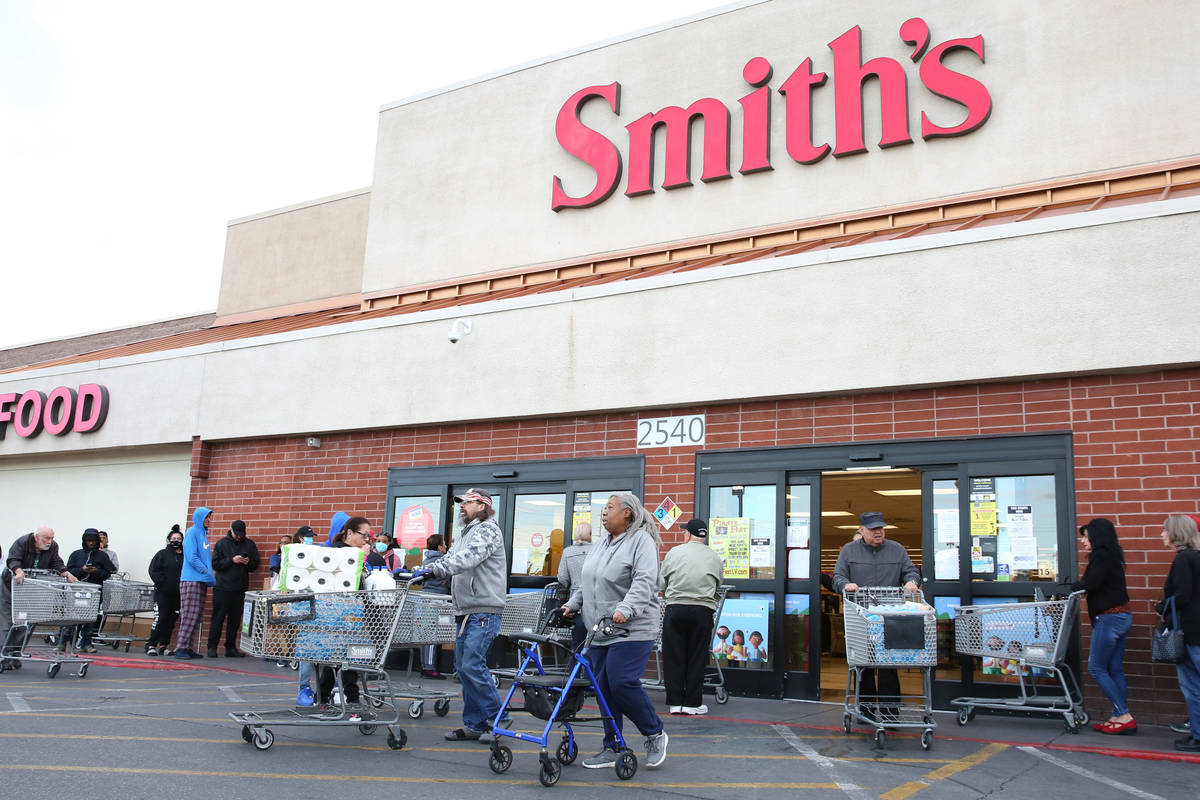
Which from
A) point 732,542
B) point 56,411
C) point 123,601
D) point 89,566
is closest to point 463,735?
point 732,542

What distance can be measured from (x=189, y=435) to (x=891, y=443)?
1143 cm

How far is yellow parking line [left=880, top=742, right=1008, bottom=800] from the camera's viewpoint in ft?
19.6

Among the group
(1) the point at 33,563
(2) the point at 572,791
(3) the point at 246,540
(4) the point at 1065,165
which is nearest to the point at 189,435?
(3) the point at 246,540

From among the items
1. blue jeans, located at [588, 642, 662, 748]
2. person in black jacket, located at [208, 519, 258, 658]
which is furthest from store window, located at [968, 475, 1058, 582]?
person in black jacket, located at [208, 519, 258, 658]

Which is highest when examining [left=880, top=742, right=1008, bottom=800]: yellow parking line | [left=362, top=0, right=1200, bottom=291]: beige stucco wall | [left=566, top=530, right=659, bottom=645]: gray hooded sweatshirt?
[left=362, top=0, right=1200, bottom=291]: beige stucco wall

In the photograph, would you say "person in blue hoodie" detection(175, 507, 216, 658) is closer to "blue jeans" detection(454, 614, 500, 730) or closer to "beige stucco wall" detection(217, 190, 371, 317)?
"beige stucco wall" detection(217, 190, 371, 317)

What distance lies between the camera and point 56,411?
17969 millimetres

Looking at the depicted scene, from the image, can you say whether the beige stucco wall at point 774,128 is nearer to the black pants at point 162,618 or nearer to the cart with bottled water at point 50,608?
the black pants at point 162,618

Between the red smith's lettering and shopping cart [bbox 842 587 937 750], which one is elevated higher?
the red smith's lettering

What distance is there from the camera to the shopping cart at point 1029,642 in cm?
830

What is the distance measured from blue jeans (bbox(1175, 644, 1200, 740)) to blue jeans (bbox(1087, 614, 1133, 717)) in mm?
503

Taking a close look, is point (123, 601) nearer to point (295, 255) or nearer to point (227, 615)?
point (227, 615)

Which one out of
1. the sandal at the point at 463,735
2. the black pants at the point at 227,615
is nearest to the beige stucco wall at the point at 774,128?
the black pants at the point at 227,615

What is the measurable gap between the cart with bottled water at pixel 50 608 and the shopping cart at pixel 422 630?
14.2 feet
